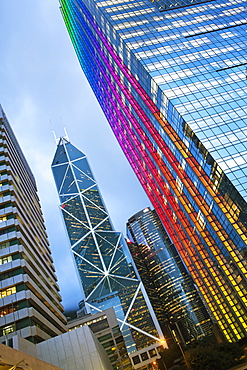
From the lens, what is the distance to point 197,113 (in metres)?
59.7

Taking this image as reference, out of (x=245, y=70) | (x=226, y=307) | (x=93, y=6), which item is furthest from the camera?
(x=93, y=6)

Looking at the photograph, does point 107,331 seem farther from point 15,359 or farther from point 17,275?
point 15,359

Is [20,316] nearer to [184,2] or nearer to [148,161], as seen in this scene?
[148,161]

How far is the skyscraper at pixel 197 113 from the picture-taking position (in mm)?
56219

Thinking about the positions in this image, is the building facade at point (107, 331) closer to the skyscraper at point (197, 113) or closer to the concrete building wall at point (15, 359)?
the skyscraper at point (197, 113)

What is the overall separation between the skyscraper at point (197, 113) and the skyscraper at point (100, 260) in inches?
1023

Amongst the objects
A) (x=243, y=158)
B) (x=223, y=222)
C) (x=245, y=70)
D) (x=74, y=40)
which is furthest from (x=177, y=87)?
(x=74, y=40)

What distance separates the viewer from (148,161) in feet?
347

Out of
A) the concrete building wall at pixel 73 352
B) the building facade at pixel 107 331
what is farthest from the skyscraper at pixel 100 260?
the concrete building wall at pixel 73 352

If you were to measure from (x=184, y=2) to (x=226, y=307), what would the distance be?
316 ft

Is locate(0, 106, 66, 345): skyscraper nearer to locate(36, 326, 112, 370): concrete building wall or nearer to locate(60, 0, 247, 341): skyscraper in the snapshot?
locate(36, 326, 112, 370): concrete building wall

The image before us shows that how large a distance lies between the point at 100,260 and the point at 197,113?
78719 mm

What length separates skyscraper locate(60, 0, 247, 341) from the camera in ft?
184

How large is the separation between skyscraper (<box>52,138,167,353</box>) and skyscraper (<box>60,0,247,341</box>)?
26.0m
